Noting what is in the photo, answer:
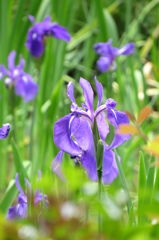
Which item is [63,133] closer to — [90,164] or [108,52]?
[90,164]

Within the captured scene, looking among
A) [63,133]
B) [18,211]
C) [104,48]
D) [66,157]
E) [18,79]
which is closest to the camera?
[63,133]

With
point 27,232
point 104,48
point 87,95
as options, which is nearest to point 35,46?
point 104,48

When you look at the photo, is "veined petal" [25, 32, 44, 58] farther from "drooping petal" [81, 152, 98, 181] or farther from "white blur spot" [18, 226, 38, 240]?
"white blur spot" [18, 226, 38, 240]

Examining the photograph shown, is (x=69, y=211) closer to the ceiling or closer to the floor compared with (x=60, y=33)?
closer to the floor

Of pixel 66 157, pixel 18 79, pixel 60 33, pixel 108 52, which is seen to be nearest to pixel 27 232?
pixel 66 157

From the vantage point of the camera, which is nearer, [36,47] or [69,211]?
[69,211]

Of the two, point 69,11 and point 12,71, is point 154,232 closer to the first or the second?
point 12,71

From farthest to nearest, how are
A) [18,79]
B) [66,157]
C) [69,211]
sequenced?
[18,79] < [66,157] < [69,211]

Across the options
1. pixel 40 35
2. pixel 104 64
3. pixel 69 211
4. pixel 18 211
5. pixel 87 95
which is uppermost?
pixel 40 35
